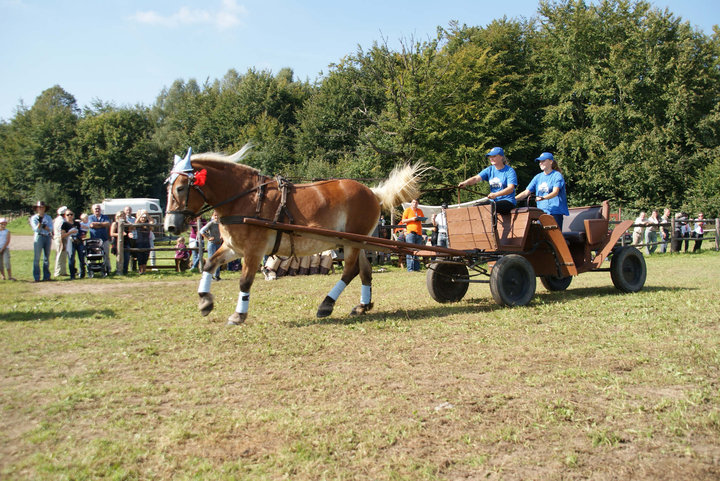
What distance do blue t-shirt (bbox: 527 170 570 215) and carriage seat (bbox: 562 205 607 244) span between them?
436mm

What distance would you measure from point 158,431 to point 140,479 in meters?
0.62

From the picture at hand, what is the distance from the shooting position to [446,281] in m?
8.67

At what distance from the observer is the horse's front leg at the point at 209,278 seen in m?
7.12

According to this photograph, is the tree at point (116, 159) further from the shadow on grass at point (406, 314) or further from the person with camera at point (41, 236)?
the shadow on grass at point (406, 314)

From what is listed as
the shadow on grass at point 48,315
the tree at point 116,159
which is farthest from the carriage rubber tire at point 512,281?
the tree at point 116,159

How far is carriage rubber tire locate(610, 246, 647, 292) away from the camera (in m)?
8.77

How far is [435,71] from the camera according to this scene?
90.2 ft

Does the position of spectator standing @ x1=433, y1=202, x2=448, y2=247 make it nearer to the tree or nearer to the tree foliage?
the tree foliage

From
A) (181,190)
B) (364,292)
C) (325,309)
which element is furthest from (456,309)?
(181,190)

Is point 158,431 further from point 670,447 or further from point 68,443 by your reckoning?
point 670,447

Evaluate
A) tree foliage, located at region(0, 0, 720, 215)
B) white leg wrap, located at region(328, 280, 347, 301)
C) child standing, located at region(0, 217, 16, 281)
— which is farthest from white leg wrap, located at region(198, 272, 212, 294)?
tree foliage, located at region(0, 0, 720, 215)

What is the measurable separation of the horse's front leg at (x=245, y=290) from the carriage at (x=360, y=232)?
1 cm

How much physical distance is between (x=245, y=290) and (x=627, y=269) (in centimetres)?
641

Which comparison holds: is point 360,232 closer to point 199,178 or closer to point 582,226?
point 199,178
